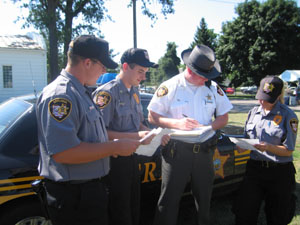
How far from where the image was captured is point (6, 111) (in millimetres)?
2625

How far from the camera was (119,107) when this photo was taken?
2.18 m

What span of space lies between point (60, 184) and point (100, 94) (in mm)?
854

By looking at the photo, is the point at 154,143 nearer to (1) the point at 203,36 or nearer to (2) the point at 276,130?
(2) the point at 276,130

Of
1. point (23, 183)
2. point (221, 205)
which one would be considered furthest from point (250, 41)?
point (23, 183)

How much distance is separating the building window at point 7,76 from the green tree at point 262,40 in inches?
876

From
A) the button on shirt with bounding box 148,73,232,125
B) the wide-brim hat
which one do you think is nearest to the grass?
the button on shirt with bounding box 148,73,232,125

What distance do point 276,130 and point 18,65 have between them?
16075 mm

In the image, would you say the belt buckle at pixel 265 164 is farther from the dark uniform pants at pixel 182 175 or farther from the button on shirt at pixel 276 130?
the dark uniform pants at pixel 182 175

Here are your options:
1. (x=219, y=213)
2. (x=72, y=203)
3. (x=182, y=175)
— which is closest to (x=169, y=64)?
(x=219, y=213)

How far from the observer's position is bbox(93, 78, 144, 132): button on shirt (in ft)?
6.90

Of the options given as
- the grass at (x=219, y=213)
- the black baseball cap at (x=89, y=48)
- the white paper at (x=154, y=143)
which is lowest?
the grass at (x=219, y=213)

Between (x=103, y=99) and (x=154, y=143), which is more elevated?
(x=103, y=99)

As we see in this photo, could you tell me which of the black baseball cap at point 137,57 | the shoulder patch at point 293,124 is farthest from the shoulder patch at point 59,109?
the shoulder patch at point 293,124

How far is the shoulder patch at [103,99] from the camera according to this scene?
207 cm
